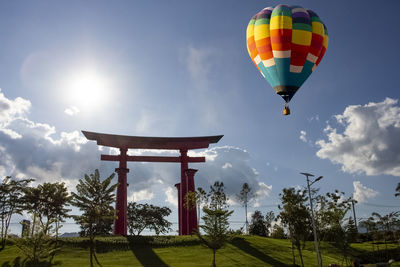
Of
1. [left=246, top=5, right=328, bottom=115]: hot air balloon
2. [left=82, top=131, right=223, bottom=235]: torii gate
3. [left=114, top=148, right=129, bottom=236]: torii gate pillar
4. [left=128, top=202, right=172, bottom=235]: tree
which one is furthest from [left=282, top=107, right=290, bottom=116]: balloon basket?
[left=128, top=202, right=172, bottom=235]: tree

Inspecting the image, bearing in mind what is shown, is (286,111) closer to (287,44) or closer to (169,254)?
(287,44)

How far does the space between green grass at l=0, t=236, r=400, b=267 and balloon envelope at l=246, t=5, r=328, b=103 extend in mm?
19044

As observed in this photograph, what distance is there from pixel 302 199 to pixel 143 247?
61.5ft

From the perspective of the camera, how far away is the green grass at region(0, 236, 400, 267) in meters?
30.4

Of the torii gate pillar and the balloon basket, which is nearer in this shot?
the balloon basket

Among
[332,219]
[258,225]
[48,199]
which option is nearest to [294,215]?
[332,219]

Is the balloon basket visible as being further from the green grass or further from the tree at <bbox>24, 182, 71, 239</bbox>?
the tree at <bbox>24, 182, 71, 239</bbox>

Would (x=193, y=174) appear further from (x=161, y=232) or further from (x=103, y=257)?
(x=161, y=232)

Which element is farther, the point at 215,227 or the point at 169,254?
the point at 169,254

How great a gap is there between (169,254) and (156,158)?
40.1ft

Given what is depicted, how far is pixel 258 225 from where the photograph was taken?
72.2 m

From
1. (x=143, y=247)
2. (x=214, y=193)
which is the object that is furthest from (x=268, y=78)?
(x=214, y=193)

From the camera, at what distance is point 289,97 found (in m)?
21.3

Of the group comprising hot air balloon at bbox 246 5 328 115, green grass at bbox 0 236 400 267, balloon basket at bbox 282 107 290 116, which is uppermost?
hot air balloon at bbox 246 5 328 115
